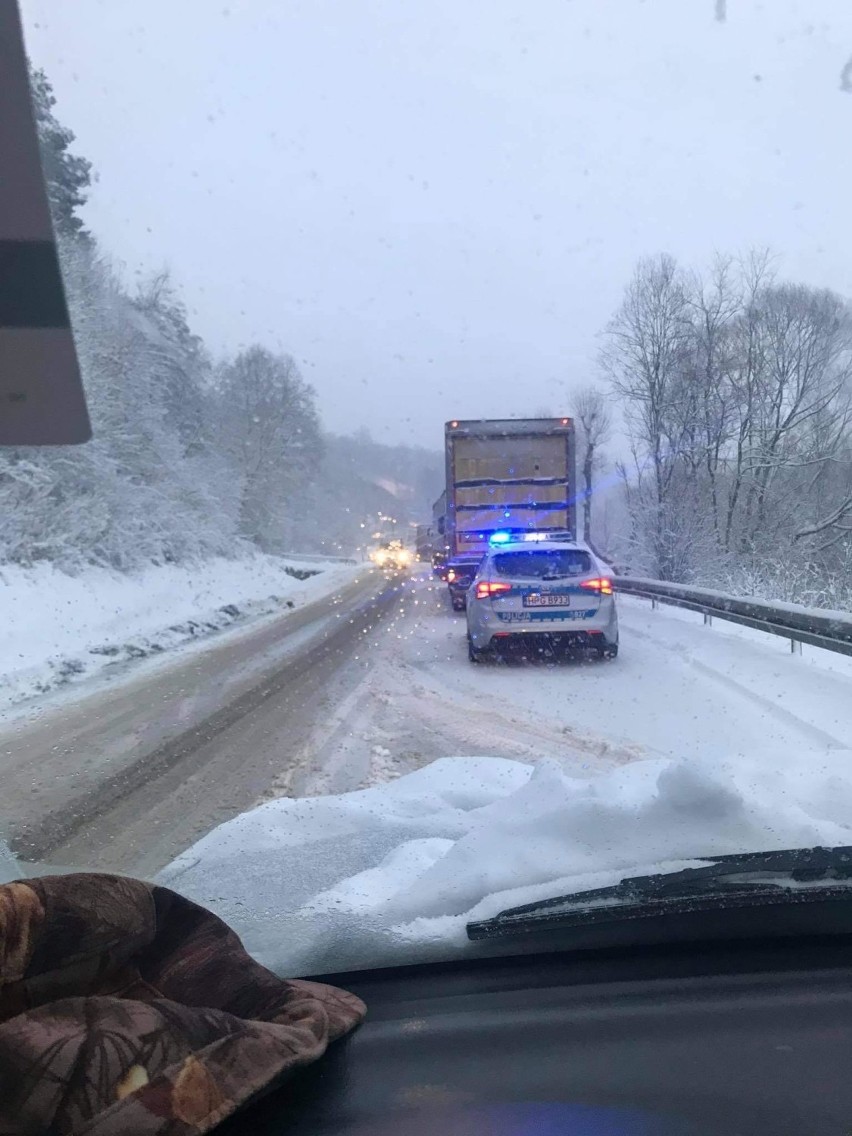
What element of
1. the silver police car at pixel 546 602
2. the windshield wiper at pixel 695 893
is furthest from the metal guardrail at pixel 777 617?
the windshield wiper at pixel 695 893

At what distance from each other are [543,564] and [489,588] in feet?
2.42

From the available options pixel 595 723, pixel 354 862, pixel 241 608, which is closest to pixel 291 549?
pixel 241 608

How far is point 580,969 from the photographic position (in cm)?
285

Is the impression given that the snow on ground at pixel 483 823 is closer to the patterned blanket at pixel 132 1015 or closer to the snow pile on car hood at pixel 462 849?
the snow pile on car hood at pixel 462 849

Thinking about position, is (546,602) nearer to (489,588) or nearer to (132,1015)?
(489,588)

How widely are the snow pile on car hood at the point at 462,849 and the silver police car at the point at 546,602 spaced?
700 centimetres

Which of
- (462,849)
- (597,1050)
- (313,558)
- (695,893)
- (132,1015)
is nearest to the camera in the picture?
(132,1015)

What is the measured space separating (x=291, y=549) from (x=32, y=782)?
3827cm

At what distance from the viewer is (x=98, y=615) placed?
17672 millimetres

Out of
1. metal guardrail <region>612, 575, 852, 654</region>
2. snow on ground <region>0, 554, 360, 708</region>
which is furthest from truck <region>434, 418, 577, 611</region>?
snow on ground <region>0, 554, 360, 708</region>

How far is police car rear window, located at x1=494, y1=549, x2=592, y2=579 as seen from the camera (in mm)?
11680

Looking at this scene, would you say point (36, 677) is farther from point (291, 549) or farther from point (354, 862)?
point (291, 549)

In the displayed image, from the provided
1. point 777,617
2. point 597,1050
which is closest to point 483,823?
point 597,1050

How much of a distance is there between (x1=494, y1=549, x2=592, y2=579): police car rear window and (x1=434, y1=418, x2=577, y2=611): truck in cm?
887
